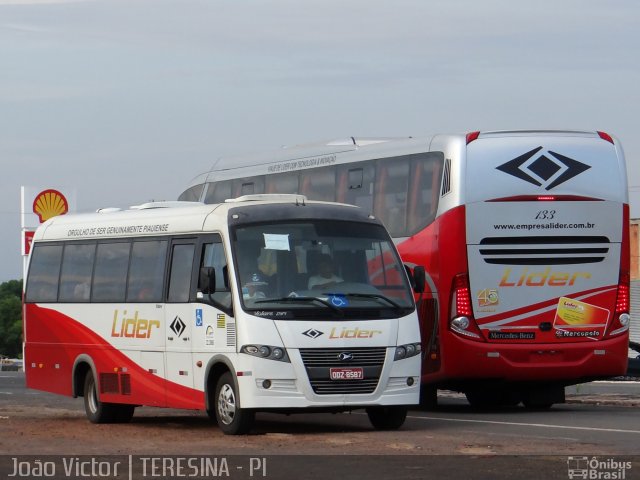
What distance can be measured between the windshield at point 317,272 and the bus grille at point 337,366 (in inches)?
16.5

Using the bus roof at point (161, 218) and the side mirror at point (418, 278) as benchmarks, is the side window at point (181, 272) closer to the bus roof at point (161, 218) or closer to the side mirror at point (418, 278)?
the bus roof at point (161, 218)

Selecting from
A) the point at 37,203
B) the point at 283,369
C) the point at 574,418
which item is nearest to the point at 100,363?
the point at 283,369

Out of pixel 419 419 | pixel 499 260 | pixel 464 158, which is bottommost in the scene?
pixel 419 419

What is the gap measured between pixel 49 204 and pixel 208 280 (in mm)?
48419

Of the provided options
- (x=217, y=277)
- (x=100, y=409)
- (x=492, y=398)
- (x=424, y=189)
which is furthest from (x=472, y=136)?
(x=100, y=409)

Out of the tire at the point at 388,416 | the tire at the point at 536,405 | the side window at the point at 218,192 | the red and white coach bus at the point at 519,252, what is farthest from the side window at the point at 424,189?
the side window at the point at 218,192

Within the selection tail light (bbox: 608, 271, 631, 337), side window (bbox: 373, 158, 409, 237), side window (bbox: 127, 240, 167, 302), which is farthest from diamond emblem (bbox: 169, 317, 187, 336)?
tail light (bbox: 608, 271, 631, 337)

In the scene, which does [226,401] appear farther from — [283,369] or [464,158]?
[464,158]

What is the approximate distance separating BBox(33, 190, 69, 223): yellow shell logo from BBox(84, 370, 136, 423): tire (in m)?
44.3

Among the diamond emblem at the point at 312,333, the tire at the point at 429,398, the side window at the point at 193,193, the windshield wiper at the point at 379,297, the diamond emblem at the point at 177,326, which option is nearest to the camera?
the diamond emblem at the point at 312,333

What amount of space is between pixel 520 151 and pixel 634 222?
4688 cm

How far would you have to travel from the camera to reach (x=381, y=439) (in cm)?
1697

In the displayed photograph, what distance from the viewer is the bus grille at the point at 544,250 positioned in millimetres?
22172
